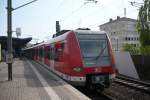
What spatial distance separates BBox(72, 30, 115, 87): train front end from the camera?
14070 mm

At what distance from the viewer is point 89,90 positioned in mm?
15586

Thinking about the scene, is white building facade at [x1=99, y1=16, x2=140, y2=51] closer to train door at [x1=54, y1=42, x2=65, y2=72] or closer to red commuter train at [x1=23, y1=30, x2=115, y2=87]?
train door at [x1=54, y1=42, x2=65, y2=72]

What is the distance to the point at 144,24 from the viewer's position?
3912 centimetres

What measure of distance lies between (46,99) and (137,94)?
19.6 feet

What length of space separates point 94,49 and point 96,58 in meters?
0.47

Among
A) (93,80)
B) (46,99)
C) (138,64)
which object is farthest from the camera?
(138,64)

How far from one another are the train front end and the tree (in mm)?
24447

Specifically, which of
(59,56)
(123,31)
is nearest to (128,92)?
(59,56)

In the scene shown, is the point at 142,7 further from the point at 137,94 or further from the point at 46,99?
the point at 46,99

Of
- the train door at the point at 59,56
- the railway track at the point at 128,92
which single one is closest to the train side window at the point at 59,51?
the train door at the point at 59,56

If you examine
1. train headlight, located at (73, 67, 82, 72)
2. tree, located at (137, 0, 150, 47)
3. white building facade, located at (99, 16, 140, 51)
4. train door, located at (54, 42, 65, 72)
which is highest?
white building facade, located at (99, 16, 140, 51)

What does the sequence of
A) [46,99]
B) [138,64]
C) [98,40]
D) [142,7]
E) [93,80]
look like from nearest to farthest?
[46,99] < [93,80] < [98,40] < [138,64] < [142,7]

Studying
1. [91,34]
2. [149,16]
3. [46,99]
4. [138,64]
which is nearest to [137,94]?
[91,34]

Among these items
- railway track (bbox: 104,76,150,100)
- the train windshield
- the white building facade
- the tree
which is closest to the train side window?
the train windshield
